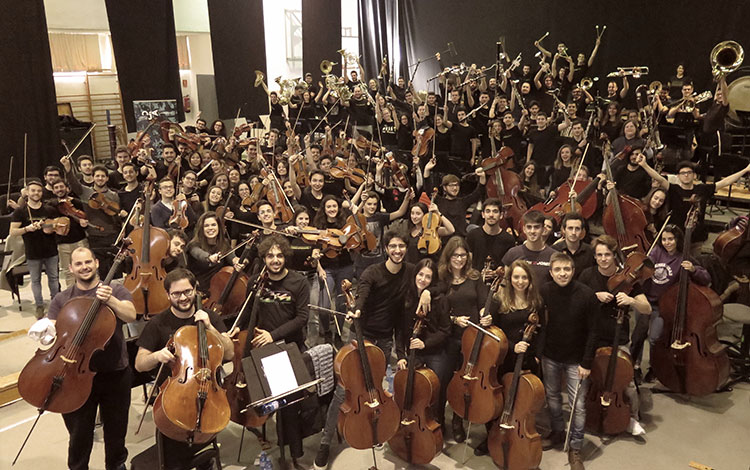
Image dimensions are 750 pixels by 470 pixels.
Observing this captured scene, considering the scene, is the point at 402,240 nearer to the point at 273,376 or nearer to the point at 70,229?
the point at 273,376

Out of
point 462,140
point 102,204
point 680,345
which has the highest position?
point 462,140

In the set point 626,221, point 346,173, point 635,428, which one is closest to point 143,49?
point 346,173

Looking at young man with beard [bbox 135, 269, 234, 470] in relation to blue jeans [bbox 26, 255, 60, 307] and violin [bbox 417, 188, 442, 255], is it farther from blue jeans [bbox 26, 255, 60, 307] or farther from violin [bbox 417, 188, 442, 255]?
blue jeans [bbox 26, 255, 60, 307]

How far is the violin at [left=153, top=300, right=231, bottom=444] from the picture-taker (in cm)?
332

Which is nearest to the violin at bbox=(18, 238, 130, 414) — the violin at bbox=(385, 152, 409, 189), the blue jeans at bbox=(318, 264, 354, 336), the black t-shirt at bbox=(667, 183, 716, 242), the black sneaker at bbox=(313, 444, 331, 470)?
the black sneaker at bbox=(313, 444, 331, 470)

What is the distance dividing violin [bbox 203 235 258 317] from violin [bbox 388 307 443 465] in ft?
4.84

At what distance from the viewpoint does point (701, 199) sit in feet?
20.2

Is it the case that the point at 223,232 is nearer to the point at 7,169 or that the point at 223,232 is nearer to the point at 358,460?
the point at 358,460

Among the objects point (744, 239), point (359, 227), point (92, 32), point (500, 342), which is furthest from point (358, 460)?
point (92, 32)

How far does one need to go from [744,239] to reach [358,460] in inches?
163

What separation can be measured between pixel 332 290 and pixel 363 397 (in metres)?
2.23

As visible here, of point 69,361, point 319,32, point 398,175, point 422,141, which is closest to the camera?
point 69,361

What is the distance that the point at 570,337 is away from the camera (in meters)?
4.35

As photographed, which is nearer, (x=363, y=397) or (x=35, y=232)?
(x=363, y=397)
